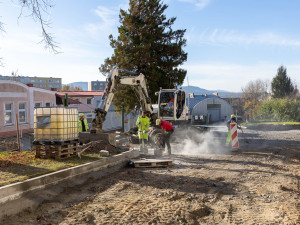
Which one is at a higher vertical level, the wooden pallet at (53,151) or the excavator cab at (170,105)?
the excavator cab at (170,105)

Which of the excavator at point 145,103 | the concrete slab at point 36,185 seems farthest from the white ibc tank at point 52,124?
the excavator at point 145,103

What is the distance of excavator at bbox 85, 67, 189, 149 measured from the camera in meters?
12.0

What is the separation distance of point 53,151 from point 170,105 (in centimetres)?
892

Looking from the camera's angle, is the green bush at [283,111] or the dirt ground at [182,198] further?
the green bush at [283,111]

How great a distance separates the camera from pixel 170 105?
54.3 ft

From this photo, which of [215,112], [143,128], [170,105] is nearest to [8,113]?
[170,105]

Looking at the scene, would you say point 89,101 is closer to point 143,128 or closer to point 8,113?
point 8,113

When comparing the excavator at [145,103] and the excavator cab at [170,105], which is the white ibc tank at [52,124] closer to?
the excavator at [145,103]

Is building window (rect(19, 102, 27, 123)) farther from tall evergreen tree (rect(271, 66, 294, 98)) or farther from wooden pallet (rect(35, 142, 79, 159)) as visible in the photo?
tall evergreen tree (rect(271, 66, 294, 98))

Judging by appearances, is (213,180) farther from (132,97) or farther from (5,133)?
(5,133)

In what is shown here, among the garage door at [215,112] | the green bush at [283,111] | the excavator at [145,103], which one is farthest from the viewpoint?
the garage door at [215,112]

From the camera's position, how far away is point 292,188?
7059 mm

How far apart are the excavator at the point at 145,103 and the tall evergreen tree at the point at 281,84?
141ft

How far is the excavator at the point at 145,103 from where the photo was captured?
39.4 ft
